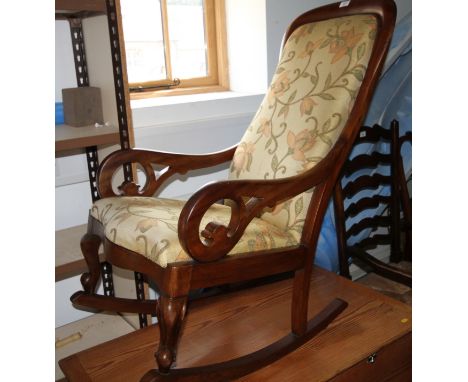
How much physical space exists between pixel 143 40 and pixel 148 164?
2.48 feet

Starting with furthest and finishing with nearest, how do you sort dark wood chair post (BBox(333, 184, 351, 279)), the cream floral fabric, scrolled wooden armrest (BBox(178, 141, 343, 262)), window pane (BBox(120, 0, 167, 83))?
1. window pane (BBox(120, 0, 167, 83))
2. dark wood chair post (BBox(333, 184, 351, 279))
3. the cream floral fabric
4. scrolled wooden armrest (BBox(178, 141, 343, 262))

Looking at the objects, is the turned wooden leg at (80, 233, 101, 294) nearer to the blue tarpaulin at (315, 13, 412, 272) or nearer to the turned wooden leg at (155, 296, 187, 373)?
the turned wooden leg at (155, 296, 187, 373)

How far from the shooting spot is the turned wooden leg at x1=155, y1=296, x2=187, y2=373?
930 mm


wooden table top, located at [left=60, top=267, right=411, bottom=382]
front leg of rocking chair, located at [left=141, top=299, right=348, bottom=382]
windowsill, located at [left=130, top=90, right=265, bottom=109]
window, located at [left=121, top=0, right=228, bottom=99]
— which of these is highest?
window, located at [left=121, top=0, right=228, bottom=99]

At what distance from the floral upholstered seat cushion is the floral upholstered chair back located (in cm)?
9

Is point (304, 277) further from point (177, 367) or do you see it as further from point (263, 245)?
point (177, 367)

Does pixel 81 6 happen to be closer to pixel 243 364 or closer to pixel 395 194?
pixel 243 364

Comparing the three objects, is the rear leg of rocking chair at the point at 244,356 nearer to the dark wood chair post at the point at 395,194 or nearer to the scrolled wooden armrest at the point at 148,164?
the scrolled wooden armrest at the point at 148,164

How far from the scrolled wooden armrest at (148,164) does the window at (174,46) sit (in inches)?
23.7

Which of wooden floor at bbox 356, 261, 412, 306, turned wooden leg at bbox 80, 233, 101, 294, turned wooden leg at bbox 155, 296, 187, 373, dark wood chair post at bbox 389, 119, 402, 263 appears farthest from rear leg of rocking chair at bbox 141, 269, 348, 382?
wooden floor at bbox 356, 261, 412, 306

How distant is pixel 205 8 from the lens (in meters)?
1.96

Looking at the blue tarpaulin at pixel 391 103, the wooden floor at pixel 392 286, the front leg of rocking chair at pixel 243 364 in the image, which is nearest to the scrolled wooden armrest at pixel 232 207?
the front leg of rocking chair at pixel 243 364
